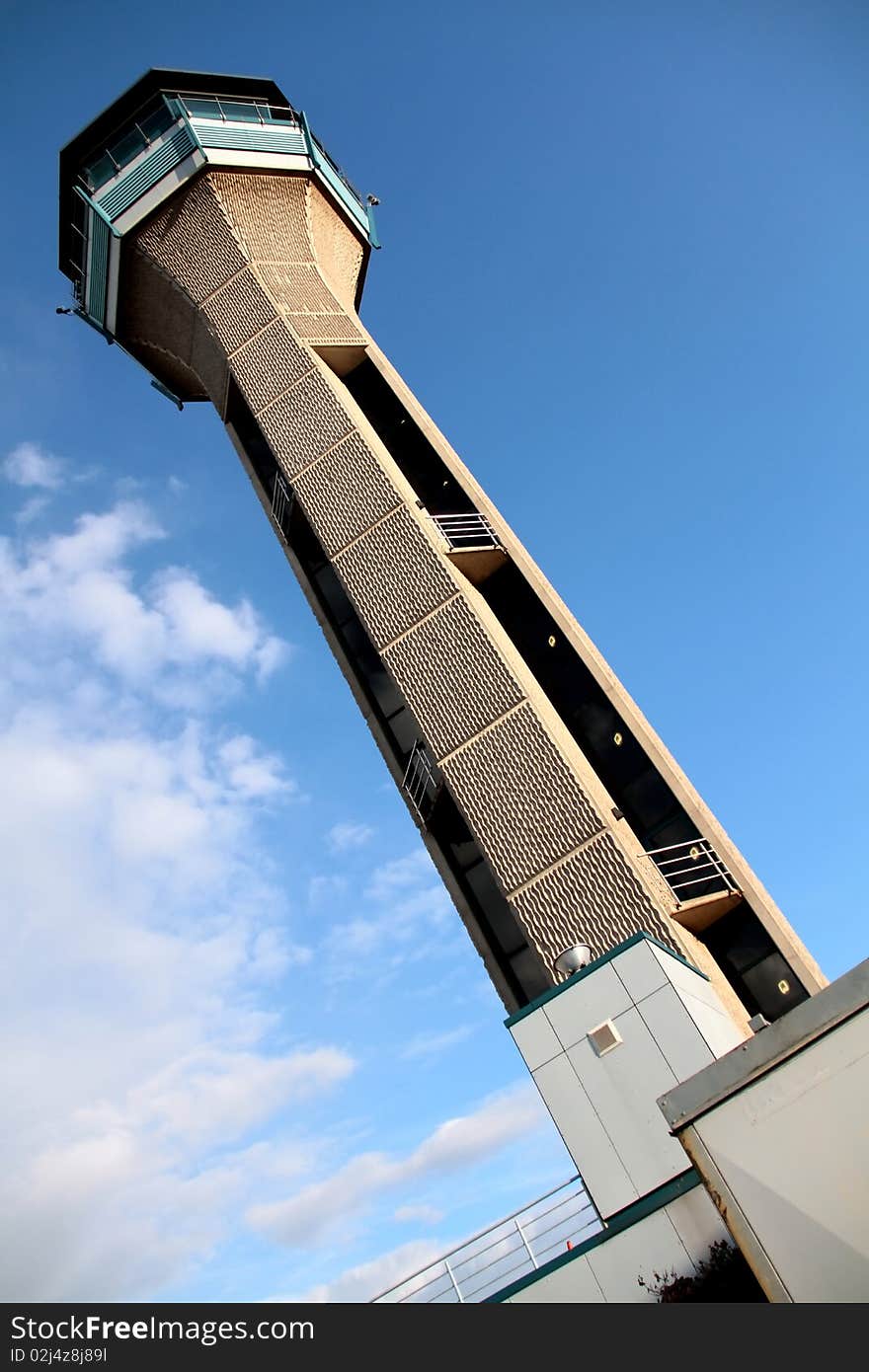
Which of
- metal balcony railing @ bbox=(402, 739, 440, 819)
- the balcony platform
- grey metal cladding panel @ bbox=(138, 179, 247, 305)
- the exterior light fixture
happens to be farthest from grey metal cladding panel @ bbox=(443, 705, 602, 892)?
grey metal cladding panel @ bbox=(138, 179, 247, 305)

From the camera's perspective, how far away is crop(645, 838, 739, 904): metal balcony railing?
1711 cm

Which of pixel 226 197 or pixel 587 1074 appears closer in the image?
pixel 587 1074

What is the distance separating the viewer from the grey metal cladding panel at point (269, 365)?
82.6 ft

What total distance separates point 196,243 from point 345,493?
1150 cm

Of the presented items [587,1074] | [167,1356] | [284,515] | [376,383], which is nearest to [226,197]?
[376,383]

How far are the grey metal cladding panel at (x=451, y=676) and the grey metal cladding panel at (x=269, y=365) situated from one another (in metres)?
9.16

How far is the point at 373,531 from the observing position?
2195 centimetres

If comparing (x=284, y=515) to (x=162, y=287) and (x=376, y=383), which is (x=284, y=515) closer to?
(x=376, y=383)

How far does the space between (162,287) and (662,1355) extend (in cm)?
2995

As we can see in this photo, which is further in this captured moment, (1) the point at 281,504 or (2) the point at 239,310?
(2) the point at 239,310

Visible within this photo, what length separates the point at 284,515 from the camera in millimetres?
25969

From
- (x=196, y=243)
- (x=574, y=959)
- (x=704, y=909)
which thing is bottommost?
(x=574, y=959)

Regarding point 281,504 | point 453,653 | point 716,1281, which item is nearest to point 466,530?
point 453,653

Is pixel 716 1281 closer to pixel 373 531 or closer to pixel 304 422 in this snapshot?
pixel 373 531
